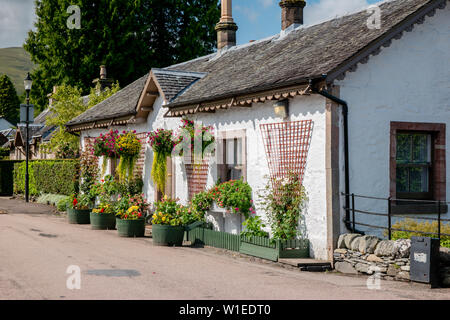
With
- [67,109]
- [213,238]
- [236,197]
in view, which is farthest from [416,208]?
[67,109]

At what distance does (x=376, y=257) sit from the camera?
9.90 meters

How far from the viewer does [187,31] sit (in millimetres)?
39500

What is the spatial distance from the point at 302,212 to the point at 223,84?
15.9ft

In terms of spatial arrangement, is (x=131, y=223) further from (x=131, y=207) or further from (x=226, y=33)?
(x=226, y=33)

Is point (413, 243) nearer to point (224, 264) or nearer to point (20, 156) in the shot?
point (224, 264)

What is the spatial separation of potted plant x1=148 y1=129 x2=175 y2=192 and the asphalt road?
3018 mm

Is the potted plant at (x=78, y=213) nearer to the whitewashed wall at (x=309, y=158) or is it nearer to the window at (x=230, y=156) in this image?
the window at (x=230, y=156)

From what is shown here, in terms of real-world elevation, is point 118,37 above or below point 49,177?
above

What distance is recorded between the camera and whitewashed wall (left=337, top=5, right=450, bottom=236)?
11.2 meters

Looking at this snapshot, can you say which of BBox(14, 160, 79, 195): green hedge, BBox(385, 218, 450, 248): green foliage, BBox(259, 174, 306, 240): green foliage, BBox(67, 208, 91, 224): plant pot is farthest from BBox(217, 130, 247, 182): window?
BBox(14, 160, 79, 195): green hedge

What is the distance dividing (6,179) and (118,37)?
448 inches

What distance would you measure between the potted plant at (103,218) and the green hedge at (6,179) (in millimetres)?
19248

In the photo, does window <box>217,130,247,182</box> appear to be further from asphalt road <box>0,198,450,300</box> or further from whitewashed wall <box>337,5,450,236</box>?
whitewashed wall <box>337,5,450,236</box>
